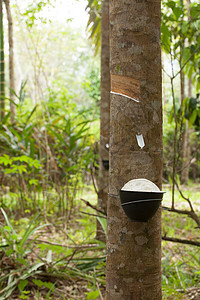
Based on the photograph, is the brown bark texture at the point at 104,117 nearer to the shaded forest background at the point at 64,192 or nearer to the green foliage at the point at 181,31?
the shaded forest background at the point at 64,192

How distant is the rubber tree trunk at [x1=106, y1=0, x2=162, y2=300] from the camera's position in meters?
1.05

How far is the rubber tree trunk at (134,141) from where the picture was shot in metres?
1.05

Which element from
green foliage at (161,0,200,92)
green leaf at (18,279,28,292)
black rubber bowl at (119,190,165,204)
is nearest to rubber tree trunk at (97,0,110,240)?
green foliage at (161,0,200,92)

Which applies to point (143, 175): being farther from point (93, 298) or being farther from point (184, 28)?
point (184, 28)

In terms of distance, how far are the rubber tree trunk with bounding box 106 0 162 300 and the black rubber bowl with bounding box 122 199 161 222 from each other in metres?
0.05

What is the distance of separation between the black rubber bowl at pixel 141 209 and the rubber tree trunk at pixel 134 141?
2.0 inches

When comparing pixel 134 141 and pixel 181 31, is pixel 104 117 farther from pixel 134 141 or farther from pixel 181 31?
pixel 134 141

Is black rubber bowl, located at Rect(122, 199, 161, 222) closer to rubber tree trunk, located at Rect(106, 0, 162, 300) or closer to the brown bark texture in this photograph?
rubber tree trunk, located at Rect(106, 0, 162, 300)

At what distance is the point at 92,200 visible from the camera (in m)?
5.13

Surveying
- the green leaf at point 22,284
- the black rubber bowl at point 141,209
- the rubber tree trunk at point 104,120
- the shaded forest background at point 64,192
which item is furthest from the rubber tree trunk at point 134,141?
the rubber tree trunk at point 104,120

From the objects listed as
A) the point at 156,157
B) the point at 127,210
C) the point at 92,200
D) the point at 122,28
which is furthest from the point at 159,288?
the point at 92,200

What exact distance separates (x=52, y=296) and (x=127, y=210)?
3.91 ft

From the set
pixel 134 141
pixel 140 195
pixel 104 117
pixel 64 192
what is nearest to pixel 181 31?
pixel 104 117

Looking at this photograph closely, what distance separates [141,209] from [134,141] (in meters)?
0.22
